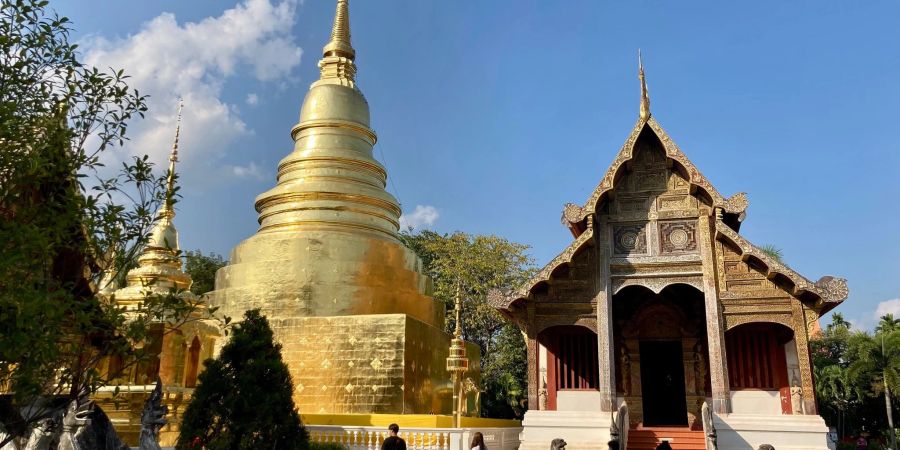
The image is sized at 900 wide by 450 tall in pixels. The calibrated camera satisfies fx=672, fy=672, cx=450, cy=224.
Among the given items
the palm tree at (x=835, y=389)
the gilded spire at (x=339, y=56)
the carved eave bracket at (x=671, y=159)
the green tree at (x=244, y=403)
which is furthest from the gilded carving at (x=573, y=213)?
the palm tree at (x=835, y=389)

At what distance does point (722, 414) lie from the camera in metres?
12.4

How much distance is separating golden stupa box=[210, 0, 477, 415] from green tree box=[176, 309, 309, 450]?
567cm

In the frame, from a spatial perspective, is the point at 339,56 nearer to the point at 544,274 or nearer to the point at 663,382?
the point at 544,274

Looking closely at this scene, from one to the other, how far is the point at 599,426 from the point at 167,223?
16.3m

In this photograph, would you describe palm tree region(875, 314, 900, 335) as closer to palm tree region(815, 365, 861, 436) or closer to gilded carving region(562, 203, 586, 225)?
palm tree region(815, 365, 861, 436)

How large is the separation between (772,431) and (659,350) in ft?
11.0

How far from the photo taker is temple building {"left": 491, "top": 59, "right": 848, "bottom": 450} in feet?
40.8

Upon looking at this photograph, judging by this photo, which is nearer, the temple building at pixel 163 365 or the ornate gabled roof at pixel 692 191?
the ornate gabled roof at pixel 692 191

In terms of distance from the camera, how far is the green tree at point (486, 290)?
29906 millimetres

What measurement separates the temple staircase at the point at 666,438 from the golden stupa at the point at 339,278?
4.56m

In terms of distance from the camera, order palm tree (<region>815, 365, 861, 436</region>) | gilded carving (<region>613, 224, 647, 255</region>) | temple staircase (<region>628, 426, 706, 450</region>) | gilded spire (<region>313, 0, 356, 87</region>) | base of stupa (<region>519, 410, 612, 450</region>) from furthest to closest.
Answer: palm tree (<region>815, 365, 861, 436</region>) → gilded spire (<region>313, 0, 356, 87</region>) → gilded carving (<region>613, 224, 647, 255</region>) → temple staircase (<region>628, 426, 706, 450</region>) → base of stupa (<region>519, 410, 612, 450</region>)

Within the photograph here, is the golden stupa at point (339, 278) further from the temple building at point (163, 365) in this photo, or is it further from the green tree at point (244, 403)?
the green tree at point (244, 403)

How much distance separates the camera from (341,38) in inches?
845

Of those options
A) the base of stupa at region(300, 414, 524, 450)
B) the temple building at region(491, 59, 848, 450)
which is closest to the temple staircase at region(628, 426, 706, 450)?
the temple building at region(491, 59, 848, 450)
